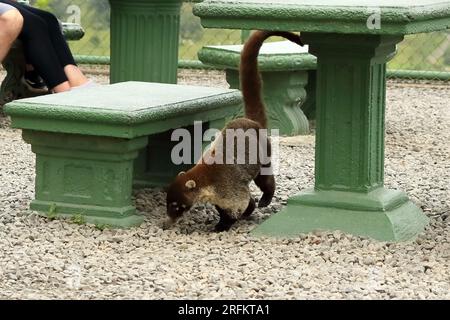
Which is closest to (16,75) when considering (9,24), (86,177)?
(9,24)

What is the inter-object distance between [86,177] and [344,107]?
3.85 feet

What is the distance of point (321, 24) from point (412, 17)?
1.19ft

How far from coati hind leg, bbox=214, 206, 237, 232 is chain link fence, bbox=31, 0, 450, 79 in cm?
565

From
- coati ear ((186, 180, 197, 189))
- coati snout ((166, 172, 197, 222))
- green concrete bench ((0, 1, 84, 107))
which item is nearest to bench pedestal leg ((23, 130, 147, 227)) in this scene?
coati snout ((166, 172, 197, 222))

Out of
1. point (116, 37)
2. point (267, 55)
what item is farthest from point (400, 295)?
point (267, 55)

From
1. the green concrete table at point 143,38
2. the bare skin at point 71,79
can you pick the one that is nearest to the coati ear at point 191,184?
the green concrete table at point 143,38

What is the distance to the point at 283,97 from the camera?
824 cm

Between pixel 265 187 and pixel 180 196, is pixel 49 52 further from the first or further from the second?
pixel 180 196

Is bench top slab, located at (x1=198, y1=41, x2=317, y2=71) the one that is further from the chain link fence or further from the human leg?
the chain link fence

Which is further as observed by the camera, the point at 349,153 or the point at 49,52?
the point at 49,52

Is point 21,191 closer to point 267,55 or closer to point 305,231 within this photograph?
point 305,231

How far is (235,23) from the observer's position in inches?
206

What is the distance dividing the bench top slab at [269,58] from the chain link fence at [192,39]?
9.72 feet

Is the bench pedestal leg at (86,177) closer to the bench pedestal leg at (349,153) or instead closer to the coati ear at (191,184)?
the coati ear at (191,184)
